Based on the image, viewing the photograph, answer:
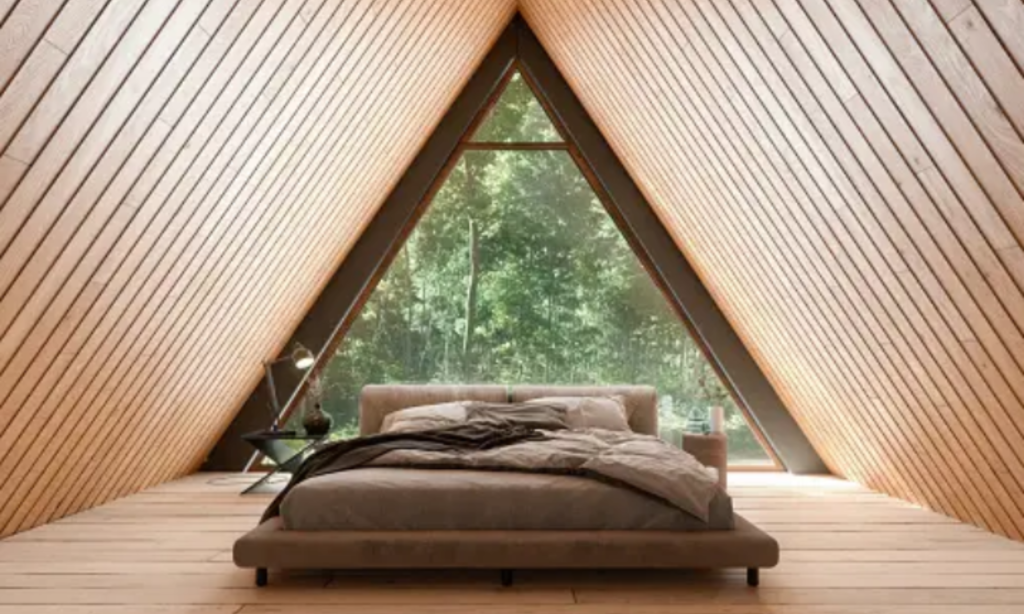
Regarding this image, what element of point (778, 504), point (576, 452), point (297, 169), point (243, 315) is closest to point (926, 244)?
point (576, 452)

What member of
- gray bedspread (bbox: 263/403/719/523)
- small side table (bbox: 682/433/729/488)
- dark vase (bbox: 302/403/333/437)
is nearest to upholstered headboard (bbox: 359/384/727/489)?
dark vase (bbox: 302/403/333/437)

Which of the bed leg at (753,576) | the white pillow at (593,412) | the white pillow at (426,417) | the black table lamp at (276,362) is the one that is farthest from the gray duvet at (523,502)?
the black table lamp at (276,362)

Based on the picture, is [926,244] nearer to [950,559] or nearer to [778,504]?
[950,559]

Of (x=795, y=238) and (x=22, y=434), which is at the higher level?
(x=795, y=238)

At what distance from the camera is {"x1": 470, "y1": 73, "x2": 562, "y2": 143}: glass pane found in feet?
23.1

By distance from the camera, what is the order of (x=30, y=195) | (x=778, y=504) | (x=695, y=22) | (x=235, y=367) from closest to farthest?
1. (x=30, y=195)
2. (x=695, y=22)
3. (x=778, y=504)
4. (x=235, y=367)

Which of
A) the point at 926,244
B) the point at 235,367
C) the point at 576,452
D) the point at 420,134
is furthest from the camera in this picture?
the point at 420,134

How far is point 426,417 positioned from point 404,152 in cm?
211

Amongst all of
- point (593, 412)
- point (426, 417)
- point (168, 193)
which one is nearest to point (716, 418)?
point (593, 412)

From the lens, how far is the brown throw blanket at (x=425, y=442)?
3990 mm

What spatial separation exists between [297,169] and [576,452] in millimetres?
2304

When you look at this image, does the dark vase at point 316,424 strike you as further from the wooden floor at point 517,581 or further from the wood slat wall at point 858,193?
the wood slat wall at point 858,193

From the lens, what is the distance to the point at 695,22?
438 cm

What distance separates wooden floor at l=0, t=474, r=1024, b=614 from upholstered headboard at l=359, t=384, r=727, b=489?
60.8 inches
